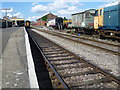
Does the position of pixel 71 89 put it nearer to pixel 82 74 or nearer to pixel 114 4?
pixel 82 74

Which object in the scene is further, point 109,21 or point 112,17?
point 109,21

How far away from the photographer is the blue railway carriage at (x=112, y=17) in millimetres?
14766

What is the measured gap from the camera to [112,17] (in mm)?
15609

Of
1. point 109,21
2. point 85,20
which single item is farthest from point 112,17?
point 85,20

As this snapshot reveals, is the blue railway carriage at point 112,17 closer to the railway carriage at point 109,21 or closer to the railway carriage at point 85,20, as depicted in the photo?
the railway carriage at point 109,21

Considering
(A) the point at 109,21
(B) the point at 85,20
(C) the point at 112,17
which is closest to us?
(C) the point at 112,17

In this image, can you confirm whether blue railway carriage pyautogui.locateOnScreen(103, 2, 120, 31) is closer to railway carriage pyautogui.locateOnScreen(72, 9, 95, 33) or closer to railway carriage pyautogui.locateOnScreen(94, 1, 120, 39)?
railway carriage pyautogui.locateOnScreen(94, 1, 120, 39)

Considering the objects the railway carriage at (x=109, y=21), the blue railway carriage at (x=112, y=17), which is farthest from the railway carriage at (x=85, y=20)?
the blue railway carriage at (x=112, y=17)

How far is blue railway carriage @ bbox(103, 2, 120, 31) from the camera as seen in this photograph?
14766 mm

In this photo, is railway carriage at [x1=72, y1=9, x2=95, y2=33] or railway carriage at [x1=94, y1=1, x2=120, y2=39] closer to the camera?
railway carriage at [x1=94, y1=1, x2=120, y2=39]

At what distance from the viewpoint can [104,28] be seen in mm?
17188

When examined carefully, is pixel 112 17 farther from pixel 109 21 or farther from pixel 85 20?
pixel 85 20

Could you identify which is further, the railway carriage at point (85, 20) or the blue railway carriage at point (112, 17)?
the railway carriage at point (85, 20)

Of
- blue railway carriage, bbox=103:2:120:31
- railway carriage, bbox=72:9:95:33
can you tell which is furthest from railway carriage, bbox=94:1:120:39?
railway carriage, bbox=72:9:95:33
